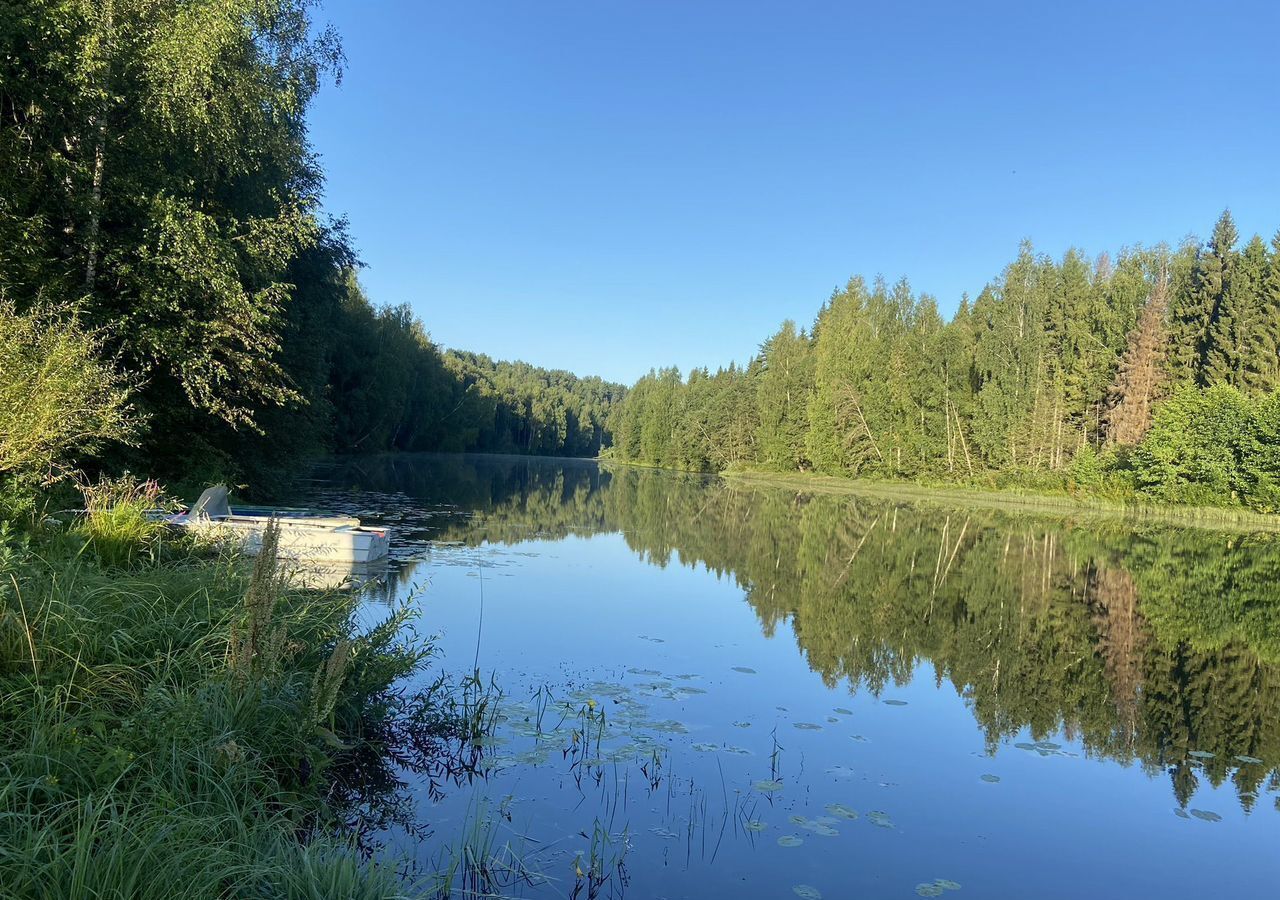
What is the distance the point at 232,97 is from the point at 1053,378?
5173 centimetres

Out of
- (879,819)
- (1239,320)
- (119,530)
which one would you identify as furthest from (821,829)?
(1239,320)

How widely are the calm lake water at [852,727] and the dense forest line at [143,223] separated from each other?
15.9 feet

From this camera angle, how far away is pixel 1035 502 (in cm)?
4419

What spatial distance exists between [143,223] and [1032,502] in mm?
44782

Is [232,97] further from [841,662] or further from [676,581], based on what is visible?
[841,662]

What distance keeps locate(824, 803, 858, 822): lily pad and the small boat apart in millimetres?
8996

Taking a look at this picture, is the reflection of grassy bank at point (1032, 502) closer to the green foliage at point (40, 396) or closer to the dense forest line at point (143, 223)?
the dense forest line at point (143, 223)

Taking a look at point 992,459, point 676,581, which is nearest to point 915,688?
point 676,581

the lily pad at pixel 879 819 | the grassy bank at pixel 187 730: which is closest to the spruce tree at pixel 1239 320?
the lily pad at pixel 879 819

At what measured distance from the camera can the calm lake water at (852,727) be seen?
203 inches

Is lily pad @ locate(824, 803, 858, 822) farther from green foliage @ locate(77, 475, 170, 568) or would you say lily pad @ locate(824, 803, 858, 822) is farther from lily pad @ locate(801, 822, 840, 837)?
A: green foliage @ locate(77, 475, 170, 568)

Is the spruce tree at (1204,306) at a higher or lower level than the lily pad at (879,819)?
higher

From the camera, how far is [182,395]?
1605cm

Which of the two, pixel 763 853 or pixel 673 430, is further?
pixel 673 430
